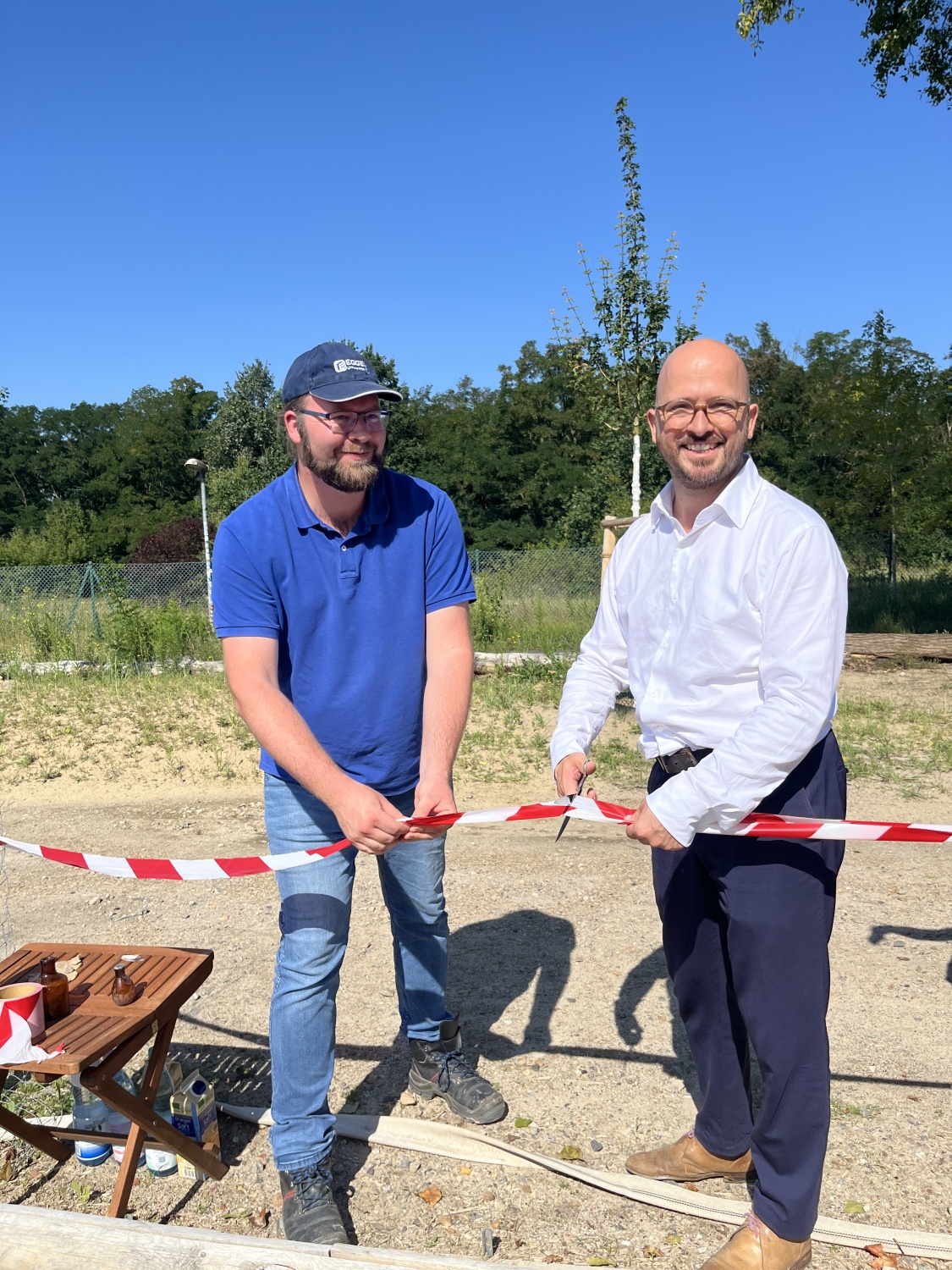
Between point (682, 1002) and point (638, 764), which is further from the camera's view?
point (638, 764)

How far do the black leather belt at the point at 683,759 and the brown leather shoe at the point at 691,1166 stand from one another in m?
1.26

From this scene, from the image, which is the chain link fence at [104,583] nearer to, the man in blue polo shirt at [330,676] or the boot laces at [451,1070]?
the boot laces at [451,1070]

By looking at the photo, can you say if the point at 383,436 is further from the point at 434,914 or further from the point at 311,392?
the point at 434,914

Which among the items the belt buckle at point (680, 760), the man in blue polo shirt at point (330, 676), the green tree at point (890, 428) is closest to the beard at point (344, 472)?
the man in blue polo shirt at point (330, 676)

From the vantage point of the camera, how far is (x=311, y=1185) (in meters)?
2.78

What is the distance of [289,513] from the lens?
9.63 ft

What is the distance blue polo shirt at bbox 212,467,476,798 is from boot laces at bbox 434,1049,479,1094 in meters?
1.09

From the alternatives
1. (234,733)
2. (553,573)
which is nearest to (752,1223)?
(234,733)

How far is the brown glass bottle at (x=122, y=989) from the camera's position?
2.91 metres

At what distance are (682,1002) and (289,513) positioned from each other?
1.82 m

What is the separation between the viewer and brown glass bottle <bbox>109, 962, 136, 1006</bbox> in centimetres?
291

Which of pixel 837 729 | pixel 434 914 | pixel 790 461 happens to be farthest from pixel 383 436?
pixel 790 461

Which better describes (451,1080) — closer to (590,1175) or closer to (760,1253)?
(590,1175)

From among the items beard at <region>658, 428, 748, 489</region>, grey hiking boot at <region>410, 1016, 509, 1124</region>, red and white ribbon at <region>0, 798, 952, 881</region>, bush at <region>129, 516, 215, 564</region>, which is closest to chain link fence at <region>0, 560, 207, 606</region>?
red and white ribbon at <region>0, 798, 952, 881</region>
